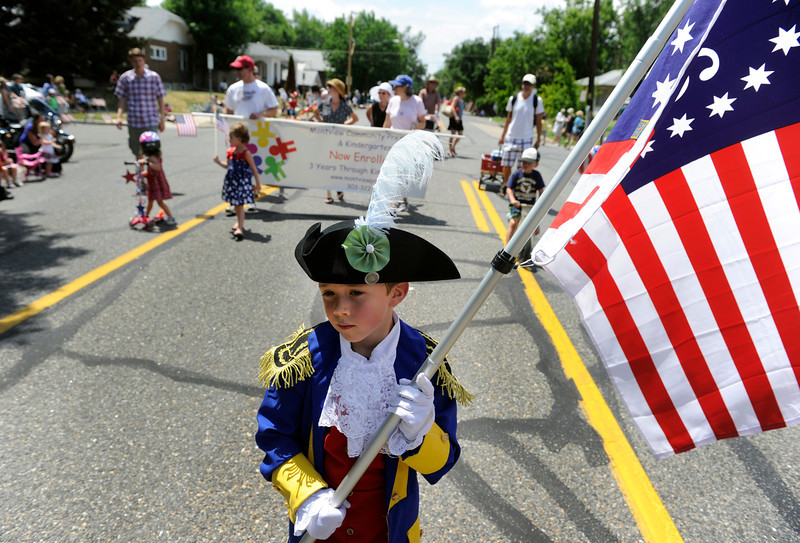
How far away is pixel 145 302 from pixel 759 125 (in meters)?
4.80

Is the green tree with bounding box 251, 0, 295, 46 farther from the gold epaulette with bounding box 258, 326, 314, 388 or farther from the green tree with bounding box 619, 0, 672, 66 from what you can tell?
the gold epaulette with bounding box 258, 326, 314, 388

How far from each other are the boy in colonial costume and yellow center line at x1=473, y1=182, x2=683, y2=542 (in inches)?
58.2

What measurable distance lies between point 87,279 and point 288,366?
15.0 feet

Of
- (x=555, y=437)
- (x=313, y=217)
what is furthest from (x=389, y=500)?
(x=313, y=217)

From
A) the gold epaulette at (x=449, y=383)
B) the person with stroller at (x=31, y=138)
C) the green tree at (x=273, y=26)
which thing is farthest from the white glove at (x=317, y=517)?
the green tree at (x=273, y=26)

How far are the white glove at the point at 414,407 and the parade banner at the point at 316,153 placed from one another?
737 centimetres

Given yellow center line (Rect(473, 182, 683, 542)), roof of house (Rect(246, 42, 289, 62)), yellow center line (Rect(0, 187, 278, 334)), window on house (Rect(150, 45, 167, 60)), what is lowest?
yellow center line (Rect(0, 187, 278, 334))

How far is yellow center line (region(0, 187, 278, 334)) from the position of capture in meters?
4.59

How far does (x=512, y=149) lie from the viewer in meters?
10.1

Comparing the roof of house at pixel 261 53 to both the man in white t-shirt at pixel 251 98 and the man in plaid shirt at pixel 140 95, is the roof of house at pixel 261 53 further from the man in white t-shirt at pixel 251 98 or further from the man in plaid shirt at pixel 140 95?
the man in white t-shirt at pixel 251 98

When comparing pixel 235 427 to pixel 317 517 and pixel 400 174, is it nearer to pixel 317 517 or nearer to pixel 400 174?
pixel 317 517

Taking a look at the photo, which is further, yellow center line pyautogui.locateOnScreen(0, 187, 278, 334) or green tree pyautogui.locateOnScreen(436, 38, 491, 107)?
green tree pyautogui.locateOnScreen(436, 38, 491, 107)

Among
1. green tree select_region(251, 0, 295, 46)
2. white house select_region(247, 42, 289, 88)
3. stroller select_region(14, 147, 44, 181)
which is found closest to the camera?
stroller select_region(14, 147, 44, 181)

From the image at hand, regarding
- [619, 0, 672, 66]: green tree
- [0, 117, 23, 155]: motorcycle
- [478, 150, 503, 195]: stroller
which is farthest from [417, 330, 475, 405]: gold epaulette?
[619, 0, 672, 66]: green tree
